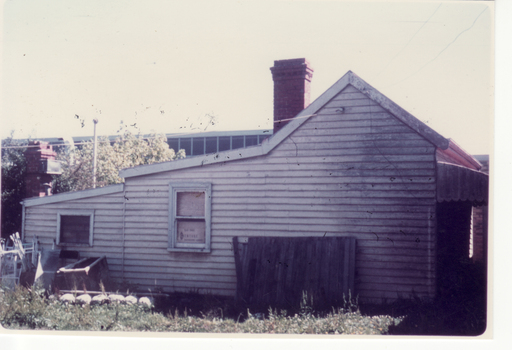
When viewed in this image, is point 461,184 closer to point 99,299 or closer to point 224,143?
point 99,299

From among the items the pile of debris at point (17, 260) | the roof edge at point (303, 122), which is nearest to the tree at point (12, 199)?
the pile of debris at point (17, 260)

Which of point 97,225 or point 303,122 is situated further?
point 97,225

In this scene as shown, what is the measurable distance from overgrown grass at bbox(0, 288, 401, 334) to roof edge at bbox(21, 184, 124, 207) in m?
2.37

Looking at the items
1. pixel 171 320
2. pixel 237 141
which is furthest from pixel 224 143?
pixel 171 320

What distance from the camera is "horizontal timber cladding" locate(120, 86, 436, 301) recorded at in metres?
6.99

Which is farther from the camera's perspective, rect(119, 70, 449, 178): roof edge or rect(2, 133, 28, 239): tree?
rect(2, 133, 28, 239): tree

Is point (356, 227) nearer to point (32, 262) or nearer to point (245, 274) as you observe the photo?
point (245, 274)

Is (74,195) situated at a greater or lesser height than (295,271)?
greater

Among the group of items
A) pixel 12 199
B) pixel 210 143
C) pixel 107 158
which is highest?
pixel 210 143

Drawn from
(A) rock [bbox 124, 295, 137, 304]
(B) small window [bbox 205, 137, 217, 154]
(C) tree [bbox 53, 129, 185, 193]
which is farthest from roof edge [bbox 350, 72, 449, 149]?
(B) small window [bbox 205, 137, 217, 154]

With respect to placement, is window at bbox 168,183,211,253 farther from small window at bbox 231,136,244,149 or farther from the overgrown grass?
small window at bbox 231,136,244,149

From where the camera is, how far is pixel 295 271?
285 inches

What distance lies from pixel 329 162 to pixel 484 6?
3430mm

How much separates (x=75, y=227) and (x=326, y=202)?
18.2 ft
